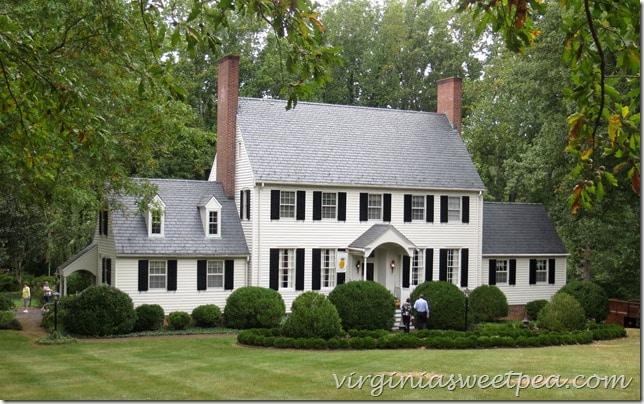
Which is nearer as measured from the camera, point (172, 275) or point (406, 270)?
point (172, 275)

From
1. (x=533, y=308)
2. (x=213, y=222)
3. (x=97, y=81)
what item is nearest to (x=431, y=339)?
(x=213, y=222)

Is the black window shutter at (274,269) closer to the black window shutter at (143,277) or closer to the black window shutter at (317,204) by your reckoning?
the black window shutter at (317,204)

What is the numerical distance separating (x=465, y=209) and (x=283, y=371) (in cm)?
1865

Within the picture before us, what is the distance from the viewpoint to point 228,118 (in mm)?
32906

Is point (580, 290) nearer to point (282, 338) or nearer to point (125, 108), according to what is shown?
point (282, 338)

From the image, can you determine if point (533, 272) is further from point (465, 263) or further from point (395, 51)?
point (395, 51)

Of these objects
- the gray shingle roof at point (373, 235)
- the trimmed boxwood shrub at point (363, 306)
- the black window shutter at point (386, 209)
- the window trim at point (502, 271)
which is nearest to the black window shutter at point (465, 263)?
the window trim at point (502, 271)

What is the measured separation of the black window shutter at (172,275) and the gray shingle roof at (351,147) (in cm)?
478

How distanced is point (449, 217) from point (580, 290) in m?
6.43

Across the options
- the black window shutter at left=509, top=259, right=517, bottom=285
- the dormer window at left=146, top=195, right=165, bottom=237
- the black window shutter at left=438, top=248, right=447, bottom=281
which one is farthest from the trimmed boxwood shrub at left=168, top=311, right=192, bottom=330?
the black window shutter at left=509, top=259, right=517, bottom=285

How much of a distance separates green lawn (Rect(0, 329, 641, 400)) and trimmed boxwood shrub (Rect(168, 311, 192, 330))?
2.33 metres

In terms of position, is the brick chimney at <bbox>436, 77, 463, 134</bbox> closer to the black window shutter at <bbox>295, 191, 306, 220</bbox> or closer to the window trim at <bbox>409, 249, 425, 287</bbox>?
the window trim at <bbox>409, 249, 425, 287</bbox>

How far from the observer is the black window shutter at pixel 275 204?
31.5 metres

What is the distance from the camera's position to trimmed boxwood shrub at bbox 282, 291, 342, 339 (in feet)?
81.3
